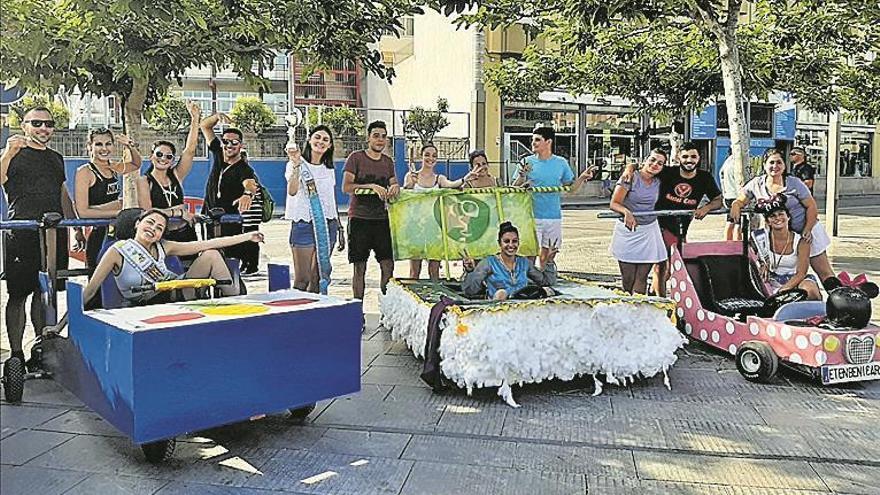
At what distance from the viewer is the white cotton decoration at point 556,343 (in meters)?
5.55

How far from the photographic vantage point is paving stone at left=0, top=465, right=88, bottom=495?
4.10 m

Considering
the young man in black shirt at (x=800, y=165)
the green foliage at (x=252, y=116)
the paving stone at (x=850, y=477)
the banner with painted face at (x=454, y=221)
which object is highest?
the green foliage at (x=252, y=116)

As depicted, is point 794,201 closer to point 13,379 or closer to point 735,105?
point 735,105

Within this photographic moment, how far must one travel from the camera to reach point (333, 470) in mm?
4410

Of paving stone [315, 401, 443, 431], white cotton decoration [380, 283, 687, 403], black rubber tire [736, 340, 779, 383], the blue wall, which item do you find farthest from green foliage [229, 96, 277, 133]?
black rubber tire [736, 340, 779, 383]

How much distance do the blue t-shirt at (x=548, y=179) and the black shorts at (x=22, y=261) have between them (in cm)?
445

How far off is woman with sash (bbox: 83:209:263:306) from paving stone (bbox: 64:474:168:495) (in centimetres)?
114

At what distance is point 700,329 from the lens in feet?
23.1

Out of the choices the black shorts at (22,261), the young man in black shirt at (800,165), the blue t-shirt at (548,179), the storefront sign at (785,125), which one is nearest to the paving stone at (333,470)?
the black shorts at (22,261)

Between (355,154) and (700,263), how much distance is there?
325 cm

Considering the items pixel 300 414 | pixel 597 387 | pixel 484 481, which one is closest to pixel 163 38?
pixel 300 414

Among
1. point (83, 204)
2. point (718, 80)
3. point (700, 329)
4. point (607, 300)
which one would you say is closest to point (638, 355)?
point (607, 300)

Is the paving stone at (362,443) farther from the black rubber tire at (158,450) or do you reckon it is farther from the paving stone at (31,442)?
the paving stone at (31,442)

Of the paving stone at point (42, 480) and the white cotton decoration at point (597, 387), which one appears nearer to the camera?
the paving stone at point (42, 480)
